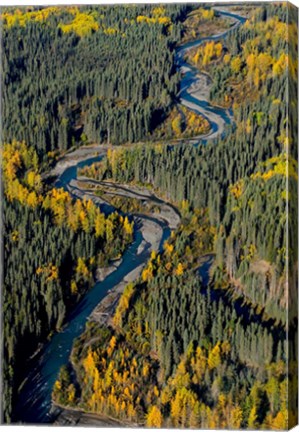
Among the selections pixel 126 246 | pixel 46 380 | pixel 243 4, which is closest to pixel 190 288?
pixel 126 246

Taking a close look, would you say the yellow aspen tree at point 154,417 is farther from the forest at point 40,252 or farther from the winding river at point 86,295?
the forest at point 40,252

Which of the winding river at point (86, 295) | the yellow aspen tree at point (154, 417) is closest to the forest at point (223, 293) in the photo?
the yellow aspen tree at point (154, 417)

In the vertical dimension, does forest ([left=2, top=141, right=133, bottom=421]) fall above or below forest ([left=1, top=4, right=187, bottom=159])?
below

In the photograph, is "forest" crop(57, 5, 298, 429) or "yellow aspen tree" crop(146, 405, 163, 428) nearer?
"forest" crop(57, 5, 298, 429)

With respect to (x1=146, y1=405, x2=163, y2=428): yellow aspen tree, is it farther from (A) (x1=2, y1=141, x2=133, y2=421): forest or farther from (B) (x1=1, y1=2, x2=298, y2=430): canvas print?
(A) (x1=2, y1=141, x2=133, y2=421): forest

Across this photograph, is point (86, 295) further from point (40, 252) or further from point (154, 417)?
point (154, 417)

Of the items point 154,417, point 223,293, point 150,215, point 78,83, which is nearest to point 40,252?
point 150,215

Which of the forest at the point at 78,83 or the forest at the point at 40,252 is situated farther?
the forest at the point at 78,83

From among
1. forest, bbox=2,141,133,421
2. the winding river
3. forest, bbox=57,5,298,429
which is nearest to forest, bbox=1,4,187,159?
the winding river
